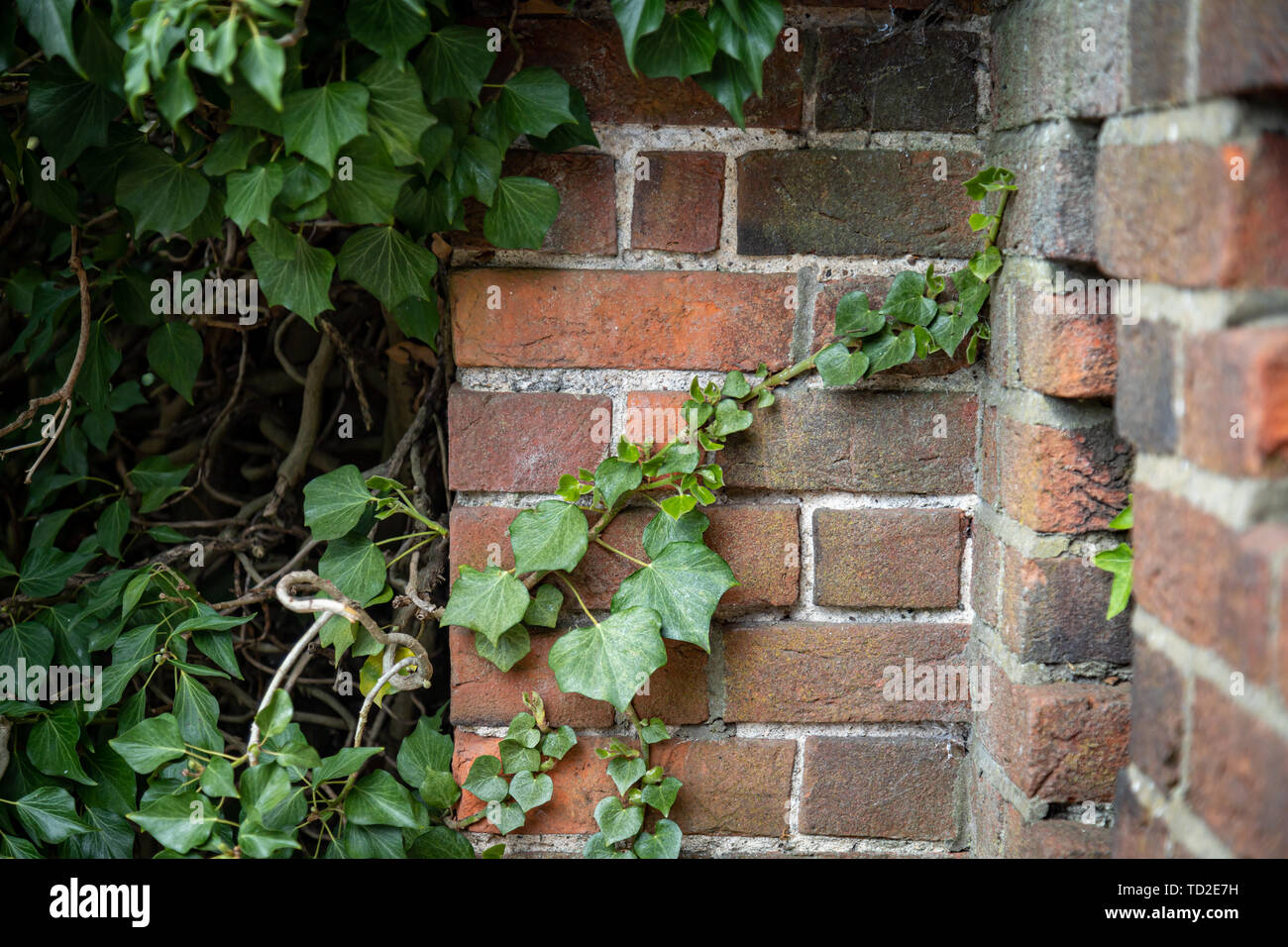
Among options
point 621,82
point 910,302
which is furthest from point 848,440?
point 621,82

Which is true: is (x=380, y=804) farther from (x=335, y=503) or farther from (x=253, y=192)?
(x=253, y=192)

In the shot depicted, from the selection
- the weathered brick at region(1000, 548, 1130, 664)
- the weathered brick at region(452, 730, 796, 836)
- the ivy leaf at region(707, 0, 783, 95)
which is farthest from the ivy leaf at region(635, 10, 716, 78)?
the weathered brick at region(452, 730, 796, 836)

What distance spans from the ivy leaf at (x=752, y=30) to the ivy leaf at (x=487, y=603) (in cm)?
44

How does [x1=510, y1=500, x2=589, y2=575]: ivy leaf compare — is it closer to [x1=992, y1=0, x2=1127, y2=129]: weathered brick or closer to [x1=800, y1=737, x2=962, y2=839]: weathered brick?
[x1=800, y1=737, x2=962, y2=839]: weathered brick

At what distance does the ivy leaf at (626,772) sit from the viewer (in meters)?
0.89

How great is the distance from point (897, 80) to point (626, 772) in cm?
63

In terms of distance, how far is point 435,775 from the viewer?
2.98ft

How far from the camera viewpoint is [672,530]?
33.9 inches

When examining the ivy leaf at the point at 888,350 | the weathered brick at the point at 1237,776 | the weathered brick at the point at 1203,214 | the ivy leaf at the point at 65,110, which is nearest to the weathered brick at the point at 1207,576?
the weathered brick at the point at 1237,776
